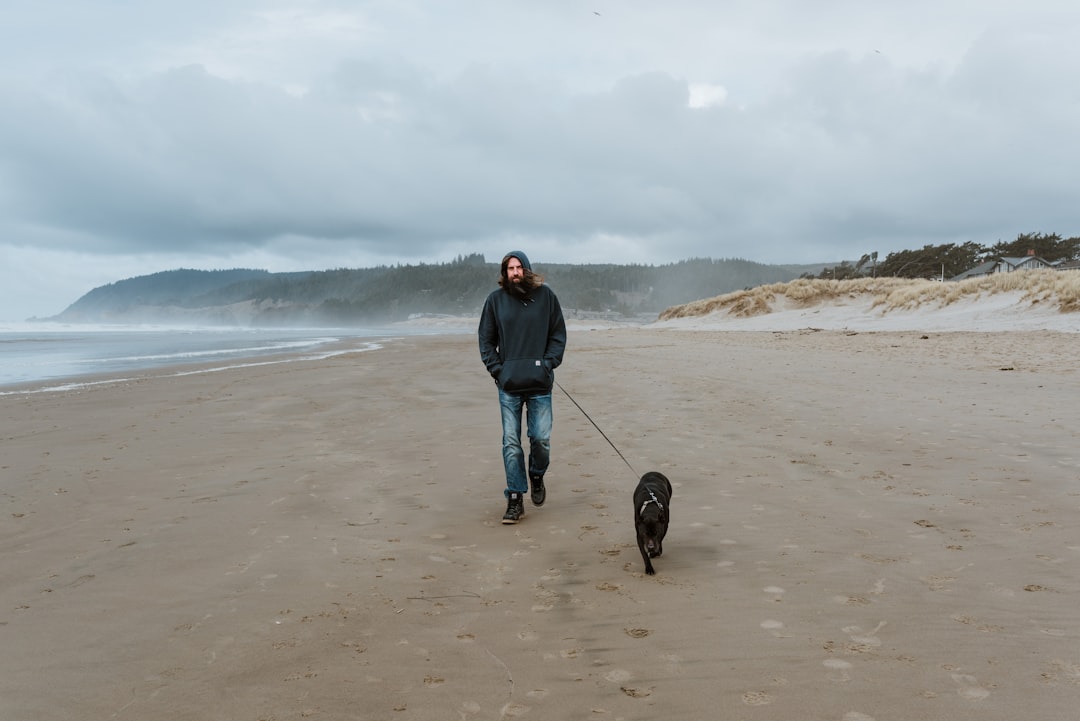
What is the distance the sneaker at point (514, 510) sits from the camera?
5.04 m

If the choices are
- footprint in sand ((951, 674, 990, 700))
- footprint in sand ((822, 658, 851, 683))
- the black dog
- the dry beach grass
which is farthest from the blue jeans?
footprint in sand ((951, 674, 990, 700))

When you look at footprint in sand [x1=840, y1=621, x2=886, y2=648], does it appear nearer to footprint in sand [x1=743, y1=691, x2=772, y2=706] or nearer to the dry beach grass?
the dry beach grass

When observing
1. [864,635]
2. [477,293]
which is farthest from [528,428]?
[477,293]

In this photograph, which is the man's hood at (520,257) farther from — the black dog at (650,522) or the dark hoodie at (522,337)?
the black dog at (650,522)

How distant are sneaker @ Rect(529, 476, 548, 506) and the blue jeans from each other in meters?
0.04

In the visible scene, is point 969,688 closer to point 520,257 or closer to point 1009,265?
point 520,257

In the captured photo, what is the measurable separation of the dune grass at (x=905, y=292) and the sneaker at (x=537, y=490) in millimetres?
22133

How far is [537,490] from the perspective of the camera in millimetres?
5516

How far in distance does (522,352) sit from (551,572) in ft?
6.05

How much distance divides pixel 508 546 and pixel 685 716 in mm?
2164

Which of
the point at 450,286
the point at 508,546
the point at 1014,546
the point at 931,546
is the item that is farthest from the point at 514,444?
the point at 450,286

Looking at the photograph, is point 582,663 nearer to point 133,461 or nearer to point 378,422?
point 133,461

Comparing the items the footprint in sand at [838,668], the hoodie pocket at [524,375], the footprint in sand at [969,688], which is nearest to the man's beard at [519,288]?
the hoodie pocket at [524,375]

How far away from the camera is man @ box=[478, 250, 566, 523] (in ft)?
17.4
